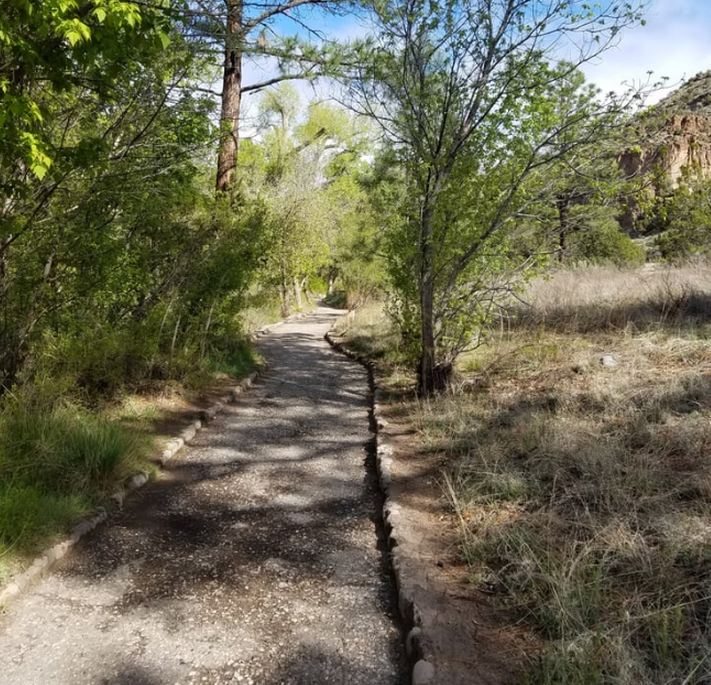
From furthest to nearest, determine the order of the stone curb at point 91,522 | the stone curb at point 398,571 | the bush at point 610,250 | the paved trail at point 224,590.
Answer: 1. the bush at point 610,250
2. the stone curb at point 91,522
3. the paved trail at point 224,590
4. the stone curb at point 398,571

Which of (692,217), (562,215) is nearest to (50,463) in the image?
(562,215)

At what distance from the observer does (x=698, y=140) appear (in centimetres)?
595

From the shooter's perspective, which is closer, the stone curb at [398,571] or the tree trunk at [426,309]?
the stone curb at [398,571]

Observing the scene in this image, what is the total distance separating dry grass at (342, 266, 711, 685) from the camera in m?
2.31

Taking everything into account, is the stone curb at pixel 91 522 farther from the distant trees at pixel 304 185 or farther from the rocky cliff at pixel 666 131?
the distant trees at pixel 304 185

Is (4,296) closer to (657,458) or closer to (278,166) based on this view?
(657,458)

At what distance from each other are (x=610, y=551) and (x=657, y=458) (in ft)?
4.16

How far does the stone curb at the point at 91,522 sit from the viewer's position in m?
2.96

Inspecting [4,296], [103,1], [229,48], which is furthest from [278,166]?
[103,1]

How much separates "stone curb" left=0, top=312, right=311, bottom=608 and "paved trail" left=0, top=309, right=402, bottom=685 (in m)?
0.07

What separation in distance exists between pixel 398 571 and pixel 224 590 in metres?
1.01

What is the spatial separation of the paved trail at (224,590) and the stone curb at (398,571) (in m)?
0.10

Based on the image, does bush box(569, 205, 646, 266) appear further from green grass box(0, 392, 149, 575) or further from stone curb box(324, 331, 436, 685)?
green grass box(0, 392, 149, 575)

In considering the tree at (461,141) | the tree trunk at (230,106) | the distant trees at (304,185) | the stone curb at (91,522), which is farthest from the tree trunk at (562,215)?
the distant trees at (304,185)
